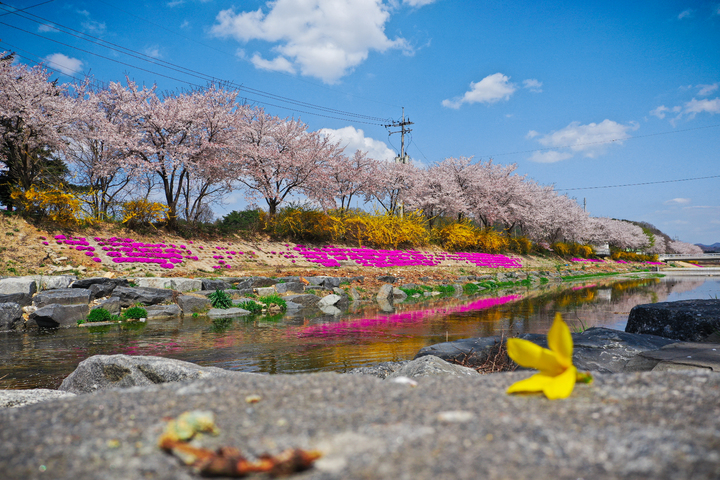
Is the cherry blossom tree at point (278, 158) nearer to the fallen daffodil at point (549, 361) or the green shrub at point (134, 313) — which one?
the green shrub at point (134, 313)

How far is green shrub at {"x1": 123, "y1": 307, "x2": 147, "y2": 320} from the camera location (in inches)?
364

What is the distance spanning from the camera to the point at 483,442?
1.03 meters

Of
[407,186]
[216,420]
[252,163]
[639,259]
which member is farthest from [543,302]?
[639,259]

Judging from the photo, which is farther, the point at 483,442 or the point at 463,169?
the point at 463,169

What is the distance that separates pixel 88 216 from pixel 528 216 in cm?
3462

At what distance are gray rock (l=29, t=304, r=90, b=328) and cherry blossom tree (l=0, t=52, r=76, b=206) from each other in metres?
10.3

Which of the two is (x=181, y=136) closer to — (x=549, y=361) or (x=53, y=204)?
(x=53, y=204)

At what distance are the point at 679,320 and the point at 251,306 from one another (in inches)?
362

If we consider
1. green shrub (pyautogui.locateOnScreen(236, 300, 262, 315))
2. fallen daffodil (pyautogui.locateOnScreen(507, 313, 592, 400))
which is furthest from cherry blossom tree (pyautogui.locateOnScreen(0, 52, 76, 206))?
fallen daffodil (pyautogui.locateOnScreen(507, 313, 592, 400))

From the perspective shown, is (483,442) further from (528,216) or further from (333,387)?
(528,216)

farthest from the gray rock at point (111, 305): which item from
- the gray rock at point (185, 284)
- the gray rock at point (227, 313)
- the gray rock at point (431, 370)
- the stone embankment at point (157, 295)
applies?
the gray rock at point (431, 370)

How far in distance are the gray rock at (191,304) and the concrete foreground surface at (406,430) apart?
9.35 metres

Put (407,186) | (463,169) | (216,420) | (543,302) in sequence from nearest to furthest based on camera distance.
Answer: (216,420)
(543,302)
(407,186)
(463,169)

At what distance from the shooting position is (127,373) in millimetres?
3645
